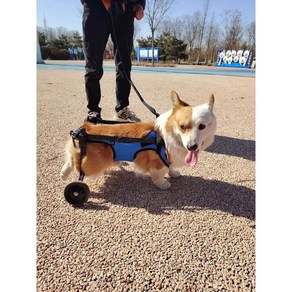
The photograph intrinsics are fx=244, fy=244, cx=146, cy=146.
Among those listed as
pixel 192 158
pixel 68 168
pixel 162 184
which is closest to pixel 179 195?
pixel 162 184

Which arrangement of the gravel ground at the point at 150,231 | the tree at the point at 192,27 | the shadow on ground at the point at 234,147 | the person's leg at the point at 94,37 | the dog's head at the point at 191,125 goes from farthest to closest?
the shadow on ground at the point at 234,147, the person's leg at the point at 94,37, the dog's head at the point at 191,125, the tree at the point at 192,27, the gravel ground at the point at 150,231

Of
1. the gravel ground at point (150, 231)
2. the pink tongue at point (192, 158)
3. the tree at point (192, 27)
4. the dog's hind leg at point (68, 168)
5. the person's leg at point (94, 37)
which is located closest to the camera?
the gravel ground at point (150, 231)

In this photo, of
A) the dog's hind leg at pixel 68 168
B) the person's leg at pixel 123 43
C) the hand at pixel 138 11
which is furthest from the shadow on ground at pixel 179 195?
the hand at pixel 138 11

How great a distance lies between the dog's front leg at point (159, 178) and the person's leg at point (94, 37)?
863mm

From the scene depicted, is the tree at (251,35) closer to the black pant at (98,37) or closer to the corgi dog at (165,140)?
the corgi dog at (165,140)

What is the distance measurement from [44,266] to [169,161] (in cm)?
82

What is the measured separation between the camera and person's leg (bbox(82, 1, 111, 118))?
162 centimetres

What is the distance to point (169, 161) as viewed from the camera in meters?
1.45

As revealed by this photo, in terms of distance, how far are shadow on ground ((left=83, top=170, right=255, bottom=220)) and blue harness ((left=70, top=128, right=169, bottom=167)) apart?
21 centimetres

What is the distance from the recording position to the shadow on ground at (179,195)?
1.35m

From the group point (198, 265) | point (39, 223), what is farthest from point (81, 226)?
point (198, 265)

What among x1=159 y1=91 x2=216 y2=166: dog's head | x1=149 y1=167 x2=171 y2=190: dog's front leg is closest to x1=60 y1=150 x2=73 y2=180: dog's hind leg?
x1=149 y1=167 x2=171 y2=190: dog's front leg

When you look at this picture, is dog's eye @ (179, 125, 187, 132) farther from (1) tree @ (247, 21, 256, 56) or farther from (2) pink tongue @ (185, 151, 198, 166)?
(1) tree @ (247, 21, 256, 56)
